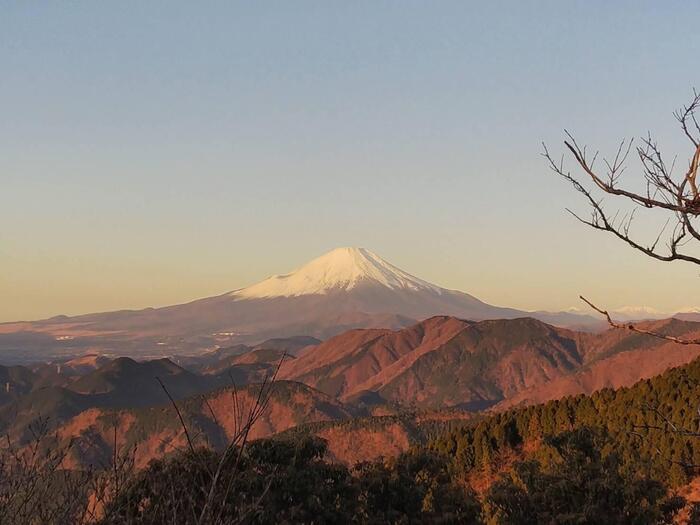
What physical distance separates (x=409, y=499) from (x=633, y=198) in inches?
973

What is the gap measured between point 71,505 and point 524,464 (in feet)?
82.0

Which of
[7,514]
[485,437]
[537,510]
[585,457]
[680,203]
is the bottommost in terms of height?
[485,437]

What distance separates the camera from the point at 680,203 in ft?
22.7

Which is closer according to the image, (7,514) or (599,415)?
(7,514)

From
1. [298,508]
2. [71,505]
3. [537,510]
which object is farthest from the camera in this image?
[537,510]

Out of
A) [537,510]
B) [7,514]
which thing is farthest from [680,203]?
[537,510]

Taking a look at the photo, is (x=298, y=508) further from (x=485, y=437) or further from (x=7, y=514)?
(x=485, y=437)

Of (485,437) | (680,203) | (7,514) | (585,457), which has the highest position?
(680,203)

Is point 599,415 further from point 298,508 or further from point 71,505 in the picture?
point 71,505

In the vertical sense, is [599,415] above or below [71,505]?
below

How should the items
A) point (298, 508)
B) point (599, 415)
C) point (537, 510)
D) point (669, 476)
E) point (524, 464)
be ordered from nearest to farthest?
point (298, 508)
point (537, 510)
point (524, 464)
point (669, 476)
point (599, 415)

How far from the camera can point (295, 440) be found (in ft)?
98.6

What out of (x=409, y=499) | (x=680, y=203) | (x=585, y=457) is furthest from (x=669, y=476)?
(x=680, y=203)

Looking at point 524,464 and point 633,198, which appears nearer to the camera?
point 633,198
